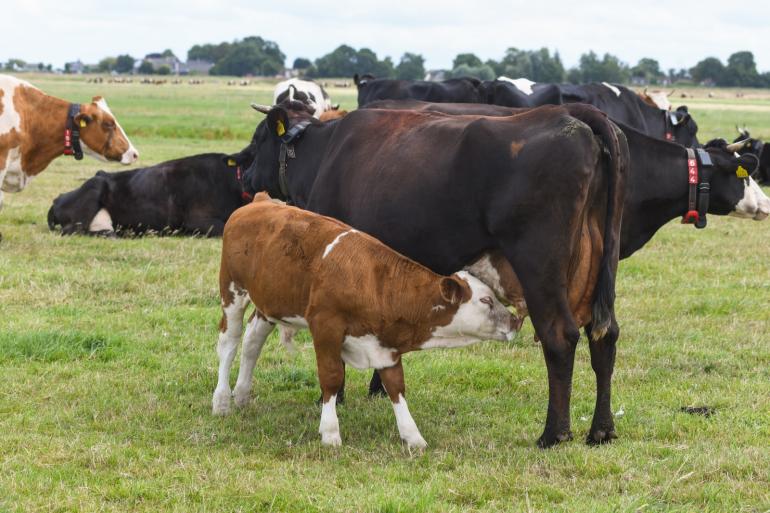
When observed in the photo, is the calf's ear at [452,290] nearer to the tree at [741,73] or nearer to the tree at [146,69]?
the tree at [741,73]

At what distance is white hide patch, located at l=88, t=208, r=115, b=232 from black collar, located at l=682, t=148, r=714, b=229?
874 cm

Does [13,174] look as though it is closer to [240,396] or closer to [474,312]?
[240,396]

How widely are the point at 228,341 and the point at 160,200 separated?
765cm

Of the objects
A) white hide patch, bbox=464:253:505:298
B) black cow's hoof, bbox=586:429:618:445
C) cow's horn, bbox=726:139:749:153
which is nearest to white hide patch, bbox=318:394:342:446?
white hide patch, bbox=464:253:505:298

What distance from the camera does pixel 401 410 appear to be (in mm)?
6027

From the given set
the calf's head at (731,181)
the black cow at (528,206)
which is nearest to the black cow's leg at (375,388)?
the black cow at (528,206)

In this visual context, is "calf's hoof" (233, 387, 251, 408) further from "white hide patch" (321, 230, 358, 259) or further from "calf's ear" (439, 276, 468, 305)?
"calf's ear" (439, 276, 468, 305)

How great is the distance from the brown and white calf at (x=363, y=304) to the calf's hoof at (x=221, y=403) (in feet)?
2.57

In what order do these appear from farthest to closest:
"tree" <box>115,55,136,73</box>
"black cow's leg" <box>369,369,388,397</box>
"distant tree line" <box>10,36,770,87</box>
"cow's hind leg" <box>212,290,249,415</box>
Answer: "tree" <box>115,55,136,73</box>
"distant tree line" <box>10,36,770,87</box>
"black cow's leg" <box>369,369,388,397</box>
"cow's hind leg" <box>212,290,249,415</box>

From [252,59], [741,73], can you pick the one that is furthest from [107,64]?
[741,73]

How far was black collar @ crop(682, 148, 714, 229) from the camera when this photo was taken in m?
7.18

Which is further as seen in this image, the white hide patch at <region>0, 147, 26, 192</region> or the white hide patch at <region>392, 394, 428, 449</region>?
the white hide patch at <region>0, 147, 26, 192</region>

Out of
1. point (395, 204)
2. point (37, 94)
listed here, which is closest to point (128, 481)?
point (395, 204)

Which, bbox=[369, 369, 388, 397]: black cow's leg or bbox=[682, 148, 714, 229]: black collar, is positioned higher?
bbox=[682, 148, 714, 229]: black collar
